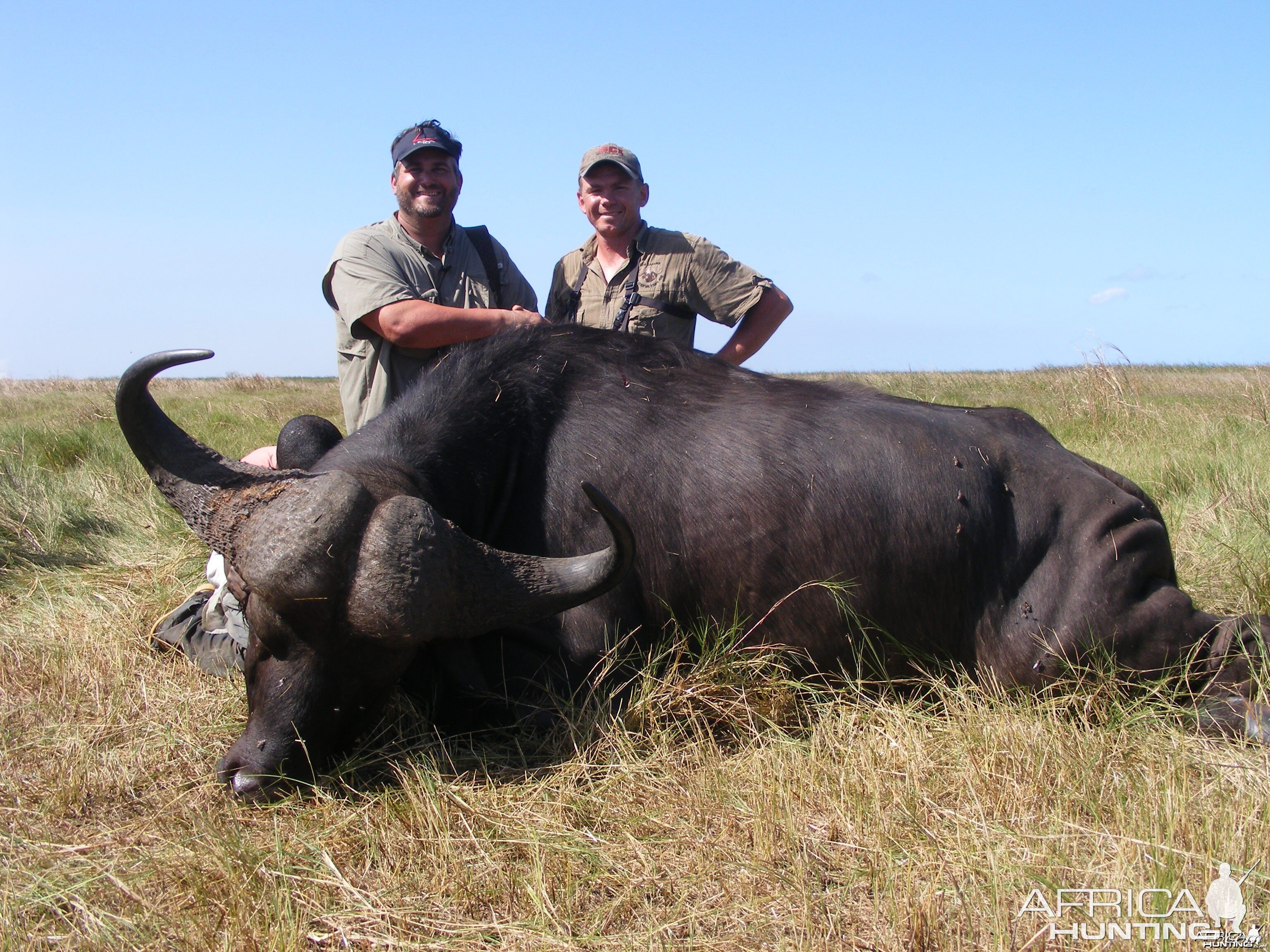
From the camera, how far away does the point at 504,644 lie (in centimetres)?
373

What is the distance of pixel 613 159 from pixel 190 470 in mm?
3444

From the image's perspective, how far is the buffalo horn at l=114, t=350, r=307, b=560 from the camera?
322 cm

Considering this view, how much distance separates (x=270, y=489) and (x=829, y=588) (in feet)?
7.05

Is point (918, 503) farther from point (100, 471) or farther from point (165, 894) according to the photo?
point (100, 471)

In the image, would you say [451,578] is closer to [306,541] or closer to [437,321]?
[306,541]

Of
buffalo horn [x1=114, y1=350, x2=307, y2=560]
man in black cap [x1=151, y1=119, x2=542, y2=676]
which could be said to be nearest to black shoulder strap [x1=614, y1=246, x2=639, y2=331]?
→ man in black cap [x1=151, y1=119, x2=542, y2=676]

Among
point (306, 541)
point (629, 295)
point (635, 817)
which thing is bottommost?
point (635, 817)

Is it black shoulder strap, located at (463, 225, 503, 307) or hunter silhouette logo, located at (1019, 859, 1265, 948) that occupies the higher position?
black shoulder strap, located at (463, 225, 503, 307)

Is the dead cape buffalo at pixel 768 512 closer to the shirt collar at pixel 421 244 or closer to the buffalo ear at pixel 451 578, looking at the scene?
the buffalo ear at pixel 451 578

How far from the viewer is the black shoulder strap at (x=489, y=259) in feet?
19.6

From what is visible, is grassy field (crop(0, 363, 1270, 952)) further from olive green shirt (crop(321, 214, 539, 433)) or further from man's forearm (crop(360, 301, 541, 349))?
man's forearm (crop(360, 301, 541, 349))

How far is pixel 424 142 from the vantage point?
18.1ft

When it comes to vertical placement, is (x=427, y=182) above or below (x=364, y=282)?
above

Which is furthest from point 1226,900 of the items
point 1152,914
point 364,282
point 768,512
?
point 364,282
